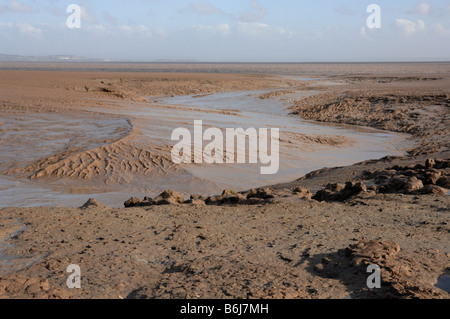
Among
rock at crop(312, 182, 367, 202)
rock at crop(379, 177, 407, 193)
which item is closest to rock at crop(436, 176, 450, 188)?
rock at crop(379, 177, 407, 193)

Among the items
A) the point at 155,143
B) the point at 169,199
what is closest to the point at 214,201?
the point at 169,199

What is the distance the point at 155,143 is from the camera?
1087cm

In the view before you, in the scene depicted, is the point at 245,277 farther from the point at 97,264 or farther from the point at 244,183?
the point at 244,183

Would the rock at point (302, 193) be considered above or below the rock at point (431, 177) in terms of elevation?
below

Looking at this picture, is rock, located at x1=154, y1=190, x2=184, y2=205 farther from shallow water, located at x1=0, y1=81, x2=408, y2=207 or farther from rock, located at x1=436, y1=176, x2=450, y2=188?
rock, located at x1=436, y1=176, x2=450, y2=188

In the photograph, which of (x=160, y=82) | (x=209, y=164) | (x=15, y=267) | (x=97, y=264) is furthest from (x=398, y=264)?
(x=160, y=82)

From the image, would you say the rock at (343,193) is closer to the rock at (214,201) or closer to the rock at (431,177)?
the rock at (431,177)

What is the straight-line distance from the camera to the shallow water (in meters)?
8.30

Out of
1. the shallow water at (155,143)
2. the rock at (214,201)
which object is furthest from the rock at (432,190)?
the shallow water at (155,143)

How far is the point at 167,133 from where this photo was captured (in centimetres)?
1209

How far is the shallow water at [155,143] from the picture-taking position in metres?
8.30

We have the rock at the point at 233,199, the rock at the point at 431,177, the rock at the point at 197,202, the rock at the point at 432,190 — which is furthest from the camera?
the rock at the point at 431,177

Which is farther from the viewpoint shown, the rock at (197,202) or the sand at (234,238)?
the rock at (197,202)

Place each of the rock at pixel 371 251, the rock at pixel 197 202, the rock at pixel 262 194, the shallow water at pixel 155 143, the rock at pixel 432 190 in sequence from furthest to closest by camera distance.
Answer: the shallow water at pixel 155 143, the rock at pixel 262 194, the rock at pixel 197 202, the rock at pixel 432 190, the rock at pixel 371 251
